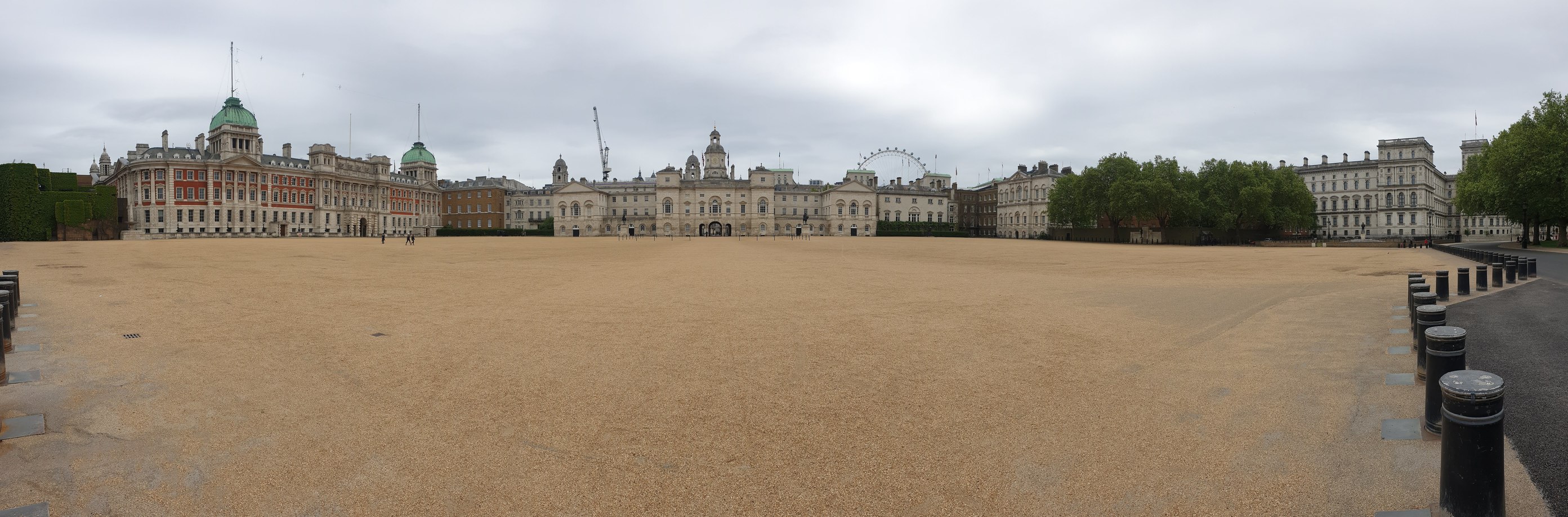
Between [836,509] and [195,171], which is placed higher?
Result: [195,171]

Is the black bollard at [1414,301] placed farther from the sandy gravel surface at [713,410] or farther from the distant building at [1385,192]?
the distant building at [1385,192]

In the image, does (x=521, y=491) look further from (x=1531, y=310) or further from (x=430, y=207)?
(x=430, y=207)

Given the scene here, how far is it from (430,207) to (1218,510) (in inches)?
5679

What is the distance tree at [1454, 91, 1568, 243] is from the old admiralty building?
356 feet

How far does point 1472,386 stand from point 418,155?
150226 mm

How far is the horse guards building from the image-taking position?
9250 centimetres

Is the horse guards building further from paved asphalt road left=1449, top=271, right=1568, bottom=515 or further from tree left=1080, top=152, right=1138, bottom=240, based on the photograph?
paved asphalt road left=1449, top=271, right=1568, bottom=515

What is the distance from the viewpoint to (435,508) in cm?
434

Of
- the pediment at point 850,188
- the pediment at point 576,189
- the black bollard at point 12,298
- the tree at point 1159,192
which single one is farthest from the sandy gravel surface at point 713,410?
the pediment at point 850,188

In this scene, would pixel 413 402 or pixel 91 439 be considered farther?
pixel 413 402

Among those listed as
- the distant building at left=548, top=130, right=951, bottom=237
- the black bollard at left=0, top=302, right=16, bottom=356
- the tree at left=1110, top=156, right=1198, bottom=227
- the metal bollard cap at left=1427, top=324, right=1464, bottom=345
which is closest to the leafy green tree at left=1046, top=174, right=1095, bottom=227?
the tree at left=1110, top=156, right=1198, bottom=227

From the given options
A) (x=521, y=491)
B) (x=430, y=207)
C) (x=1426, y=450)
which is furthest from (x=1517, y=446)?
(x=430, y=207)

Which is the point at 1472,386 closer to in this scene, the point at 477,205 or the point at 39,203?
the point at 39,203

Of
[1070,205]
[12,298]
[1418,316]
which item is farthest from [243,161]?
[1418,316]
